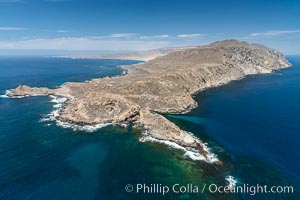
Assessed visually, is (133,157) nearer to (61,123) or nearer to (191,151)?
(191,151)

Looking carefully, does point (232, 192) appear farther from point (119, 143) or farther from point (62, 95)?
point (62, 95)

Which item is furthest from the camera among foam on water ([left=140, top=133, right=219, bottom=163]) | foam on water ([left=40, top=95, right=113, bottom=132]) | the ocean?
foam on water ([left=40, top=95, right=113, bottom=132])

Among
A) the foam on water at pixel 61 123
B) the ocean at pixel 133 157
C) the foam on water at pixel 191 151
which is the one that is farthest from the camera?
the foam on water at pixel 61 123

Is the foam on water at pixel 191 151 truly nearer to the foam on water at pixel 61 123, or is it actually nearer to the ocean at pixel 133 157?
the ocean at pixel 133 157

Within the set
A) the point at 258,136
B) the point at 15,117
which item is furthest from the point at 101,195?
the point at 15,117

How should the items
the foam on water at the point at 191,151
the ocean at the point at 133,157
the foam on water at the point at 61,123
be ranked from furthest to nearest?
1. the foam on water at the point at 61,123
2. the foam on water at the point at 191,151
3. the ocean at the point at 133,157

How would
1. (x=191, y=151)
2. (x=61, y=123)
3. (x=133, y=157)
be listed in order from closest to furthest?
(x=133, y=157) < (x=191, y=151) < (x=61, y=123)

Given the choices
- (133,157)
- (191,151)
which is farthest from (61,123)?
(191,151)

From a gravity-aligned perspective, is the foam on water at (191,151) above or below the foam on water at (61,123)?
below

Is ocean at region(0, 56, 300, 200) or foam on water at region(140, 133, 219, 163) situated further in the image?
foam on water at region(140, 133, 219, 163)

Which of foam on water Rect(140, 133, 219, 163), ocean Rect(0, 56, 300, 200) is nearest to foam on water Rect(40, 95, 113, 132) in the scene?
ocean Rect(0, 56, 300, 200)

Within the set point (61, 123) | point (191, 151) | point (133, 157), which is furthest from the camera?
point (61, 123)

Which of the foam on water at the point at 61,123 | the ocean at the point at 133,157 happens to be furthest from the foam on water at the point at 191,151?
the foam on water at the point at 61,123

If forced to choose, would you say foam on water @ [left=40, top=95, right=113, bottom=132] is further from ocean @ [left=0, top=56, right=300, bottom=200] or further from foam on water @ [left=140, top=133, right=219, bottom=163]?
foam on water @ [left=140, top=133, right=219, bottom=163]
